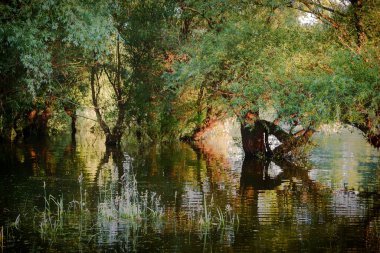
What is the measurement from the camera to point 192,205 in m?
20.2

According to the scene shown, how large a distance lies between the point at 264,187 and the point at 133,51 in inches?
1011

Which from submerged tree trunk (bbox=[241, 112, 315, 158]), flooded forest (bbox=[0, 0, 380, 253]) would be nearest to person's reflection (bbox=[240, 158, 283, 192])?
flooded forest (bbox=[0, 0, 380, 253])

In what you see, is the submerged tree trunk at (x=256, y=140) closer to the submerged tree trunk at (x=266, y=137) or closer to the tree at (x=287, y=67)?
the submerged tree trunk at (x=266, y=137)

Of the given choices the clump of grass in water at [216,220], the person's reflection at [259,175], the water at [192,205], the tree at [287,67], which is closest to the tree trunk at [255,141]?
the person's reflection at [259,175]

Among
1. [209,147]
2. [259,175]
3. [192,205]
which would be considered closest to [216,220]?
[192,205]

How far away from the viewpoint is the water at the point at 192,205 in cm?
1504

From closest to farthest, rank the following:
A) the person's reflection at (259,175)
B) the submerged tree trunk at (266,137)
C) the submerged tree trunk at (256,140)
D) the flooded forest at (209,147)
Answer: the flooded forest at (209,147), the person's reflection at (259,175), the submerged tree trunk at (266,137), the submerged tree trunk at (256,140)

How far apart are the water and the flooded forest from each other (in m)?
0.07

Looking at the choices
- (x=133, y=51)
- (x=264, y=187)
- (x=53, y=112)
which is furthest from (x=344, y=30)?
(x=53, y=112)

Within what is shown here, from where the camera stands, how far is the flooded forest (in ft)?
53.5

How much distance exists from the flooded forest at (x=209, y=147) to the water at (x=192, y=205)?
7 centimetres

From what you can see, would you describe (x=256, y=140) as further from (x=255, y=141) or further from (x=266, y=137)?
(x=266, y=137)

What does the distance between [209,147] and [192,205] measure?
31082 mm

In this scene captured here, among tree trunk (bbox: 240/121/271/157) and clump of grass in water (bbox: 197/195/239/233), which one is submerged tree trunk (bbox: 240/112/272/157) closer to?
tree trunk (bbox: 240/121/271/157)
